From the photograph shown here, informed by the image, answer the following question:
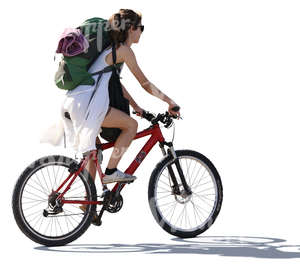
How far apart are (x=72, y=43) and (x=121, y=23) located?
69 centimetres

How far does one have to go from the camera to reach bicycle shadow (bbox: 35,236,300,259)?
9711 mm

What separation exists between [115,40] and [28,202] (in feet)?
6.88

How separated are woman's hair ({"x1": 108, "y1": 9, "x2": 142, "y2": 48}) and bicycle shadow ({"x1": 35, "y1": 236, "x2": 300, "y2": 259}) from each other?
2.32 metres

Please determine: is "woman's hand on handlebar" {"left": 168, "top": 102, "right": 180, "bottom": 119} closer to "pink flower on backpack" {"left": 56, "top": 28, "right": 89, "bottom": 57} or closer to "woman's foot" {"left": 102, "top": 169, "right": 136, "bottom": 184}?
"woman's foot" {"left": 102, "top": 169, "right": 136, "bottom": 184}

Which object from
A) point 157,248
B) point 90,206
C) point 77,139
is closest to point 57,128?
point 77,139

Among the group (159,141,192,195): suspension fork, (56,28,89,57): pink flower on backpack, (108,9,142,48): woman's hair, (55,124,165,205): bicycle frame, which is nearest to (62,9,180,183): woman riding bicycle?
(108,9,142,48): woman's hair

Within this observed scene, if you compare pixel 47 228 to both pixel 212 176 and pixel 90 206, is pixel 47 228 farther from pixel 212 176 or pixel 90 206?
pixel 212 176

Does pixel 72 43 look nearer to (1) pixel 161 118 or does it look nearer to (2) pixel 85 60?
(2) pixel 85 60

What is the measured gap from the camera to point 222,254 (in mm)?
9672

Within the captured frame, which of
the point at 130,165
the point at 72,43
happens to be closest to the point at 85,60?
the point at 72,43

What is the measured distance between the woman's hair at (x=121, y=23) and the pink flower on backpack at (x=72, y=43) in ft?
1.33

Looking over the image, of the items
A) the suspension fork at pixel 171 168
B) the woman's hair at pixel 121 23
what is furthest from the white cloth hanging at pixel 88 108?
the suspension fork at pixel 171 168

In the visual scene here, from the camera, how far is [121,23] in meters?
10.1

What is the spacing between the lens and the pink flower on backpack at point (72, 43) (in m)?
9.74
